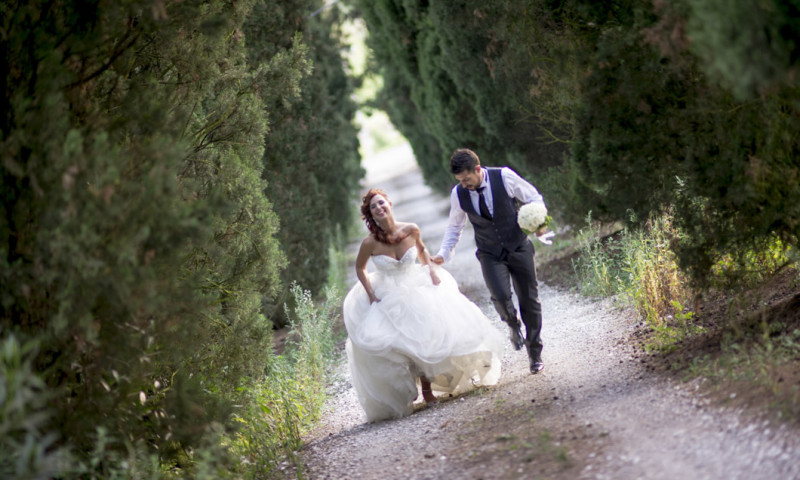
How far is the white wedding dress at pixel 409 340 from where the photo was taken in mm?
7410

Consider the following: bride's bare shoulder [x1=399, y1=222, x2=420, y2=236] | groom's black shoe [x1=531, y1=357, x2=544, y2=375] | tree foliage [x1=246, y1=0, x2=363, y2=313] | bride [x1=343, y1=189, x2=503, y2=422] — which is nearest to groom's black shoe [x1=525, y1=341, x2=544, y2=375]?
groom's black shoe [x1=531, y1=357, x2=544, y2=375]

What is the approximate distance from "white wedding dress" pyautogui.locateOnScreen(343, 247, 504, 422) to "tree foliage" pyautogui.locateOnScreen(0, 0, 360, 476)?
1.18 m

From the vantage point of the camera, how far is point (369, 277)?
309 inches

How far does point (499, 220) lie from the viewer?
752cm

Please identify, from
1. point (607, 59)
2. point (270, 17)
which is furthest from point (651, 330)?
point (270, 17)

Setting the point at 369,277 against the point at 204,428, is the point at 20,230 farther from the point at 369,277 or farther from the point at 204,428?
the point at 369,277

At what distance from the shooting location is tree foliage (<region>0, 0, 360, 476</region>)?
4355 mm

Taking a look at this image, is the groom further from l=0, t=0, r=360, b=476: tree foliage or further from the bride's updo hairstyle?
l=0, t=0, r=360, b=476: tree foliage

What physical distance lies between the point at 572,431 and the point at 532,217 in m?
2.30

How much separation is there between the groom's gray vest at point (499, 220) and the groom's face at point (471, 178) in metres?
0.10

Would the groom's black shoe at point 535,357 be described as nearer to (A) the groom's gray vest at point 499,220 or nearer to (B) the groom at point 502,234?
(B) the groom at point 502,234

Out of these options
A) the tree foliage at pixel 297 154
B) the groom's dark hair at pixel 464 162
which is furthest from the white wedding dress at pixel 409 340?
the tree foliage at pixel 297 154

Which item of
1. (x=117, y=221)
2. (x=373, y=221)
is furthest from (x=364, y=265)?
(x=117, y=221)

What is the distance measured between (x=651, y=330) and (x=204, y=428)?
14.4ft
